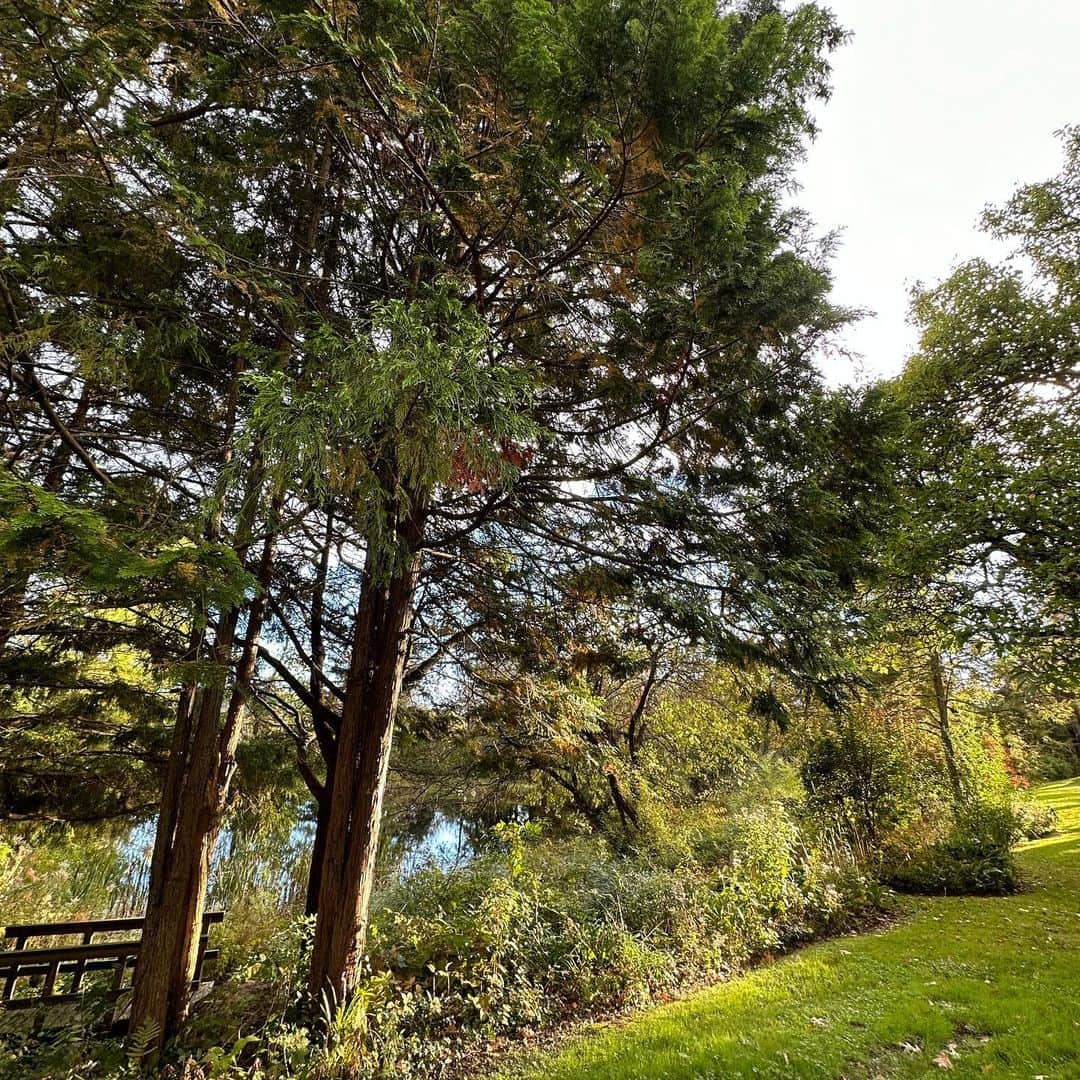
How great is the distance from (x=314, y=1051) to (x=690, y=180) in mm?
5698

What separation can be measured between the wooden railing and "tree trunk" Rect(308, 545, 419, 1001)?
149 cm

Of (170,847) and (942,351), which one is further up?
(942,351)

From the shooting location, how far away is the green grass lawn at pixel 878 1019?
10.9 feet

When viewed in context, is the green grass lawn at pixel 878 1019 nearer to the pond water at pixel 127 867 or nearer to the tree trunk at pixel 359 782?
the tree trunk at pixel 359 782

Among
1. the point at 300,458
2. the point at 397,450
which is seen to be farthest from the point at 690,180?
the point at 300,458

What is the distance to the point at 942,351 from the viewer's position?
8633mm

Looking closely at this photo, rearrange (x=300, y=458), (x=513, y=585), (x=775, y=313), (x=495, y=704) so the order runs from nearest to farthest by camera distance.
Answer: (x=300, y=458), (x=775, y=313), (x=513, y=585), (x=495, y=704)

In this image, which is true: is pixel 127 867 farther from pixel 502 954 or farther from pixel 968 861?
pixel 968 861

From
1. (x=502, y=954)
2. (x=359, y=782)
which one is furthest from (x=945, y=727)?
(x=359, y=782)

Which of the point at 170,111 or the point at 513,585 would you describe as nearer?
the point at 170,111

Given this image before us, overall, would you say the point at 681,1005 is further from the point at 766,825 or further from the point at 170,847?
the point at 170,847

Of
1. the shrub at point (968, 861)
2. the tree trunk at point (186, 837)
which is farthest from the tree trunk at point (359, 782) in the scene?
the shrub at point (968, 861)

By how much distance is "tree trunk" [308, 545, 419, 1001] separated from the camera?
388cm

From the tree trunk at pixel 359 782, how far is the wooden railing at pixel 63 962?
1.49 meters
